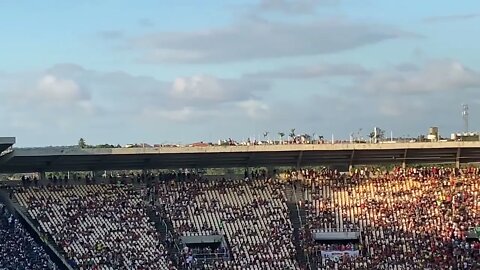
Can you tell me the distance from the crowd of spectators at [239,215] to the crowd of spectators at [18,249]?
27.4 feet

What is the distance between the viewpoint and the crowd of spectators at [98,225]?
56.0 metres

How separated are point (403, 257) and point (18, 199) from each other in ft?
71.5

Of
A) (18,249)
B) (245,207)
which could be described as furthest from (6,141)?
(245,207)

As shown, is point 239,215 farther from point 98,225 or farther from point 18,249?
point 18,249

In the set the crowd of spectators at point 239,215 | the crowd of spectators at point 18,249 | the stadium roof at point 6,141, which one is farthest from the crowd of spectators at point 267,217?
the stadium roof at point 6,141

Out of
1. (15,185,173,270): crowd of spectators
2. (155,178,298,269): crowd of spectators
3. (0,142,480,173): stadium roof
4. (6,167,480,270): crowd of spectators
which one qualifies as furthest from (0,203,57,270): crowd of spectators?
(155,178,298,269): crowd of spectators

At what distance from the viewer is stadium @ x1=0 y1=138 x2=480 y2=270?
56.9 meters

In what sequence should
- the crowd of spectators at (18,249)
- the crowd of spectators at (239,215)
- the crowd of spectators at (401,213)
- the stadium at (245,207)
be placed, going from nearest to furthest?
the crowd of spectators at (18,249)
the stadium at (245,207)
the crowd of spectators at (401,213)
the crowd of spectators at (239,215)

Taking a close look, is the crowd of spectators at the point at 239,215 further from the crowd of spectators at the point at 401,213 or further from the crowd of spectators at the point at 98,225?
the crowd of spectators at the point at 98,225

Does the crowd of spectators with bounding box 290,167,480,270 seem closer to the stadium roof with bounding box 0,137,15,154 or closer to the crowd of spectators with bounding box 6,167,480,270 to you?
the crowd of spectators with bounding box 6,167,480,270

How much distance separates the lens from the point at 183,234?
5938 centimetres

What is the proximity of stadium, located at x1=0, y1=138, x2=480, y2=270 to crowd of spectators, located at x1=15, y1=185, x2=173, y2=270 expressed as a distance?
6 centimetres

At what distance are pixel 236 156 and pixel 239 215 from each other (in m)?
4.44

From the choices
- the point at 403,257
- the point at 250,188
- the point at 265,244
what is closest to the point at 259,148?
the point at 250,188
